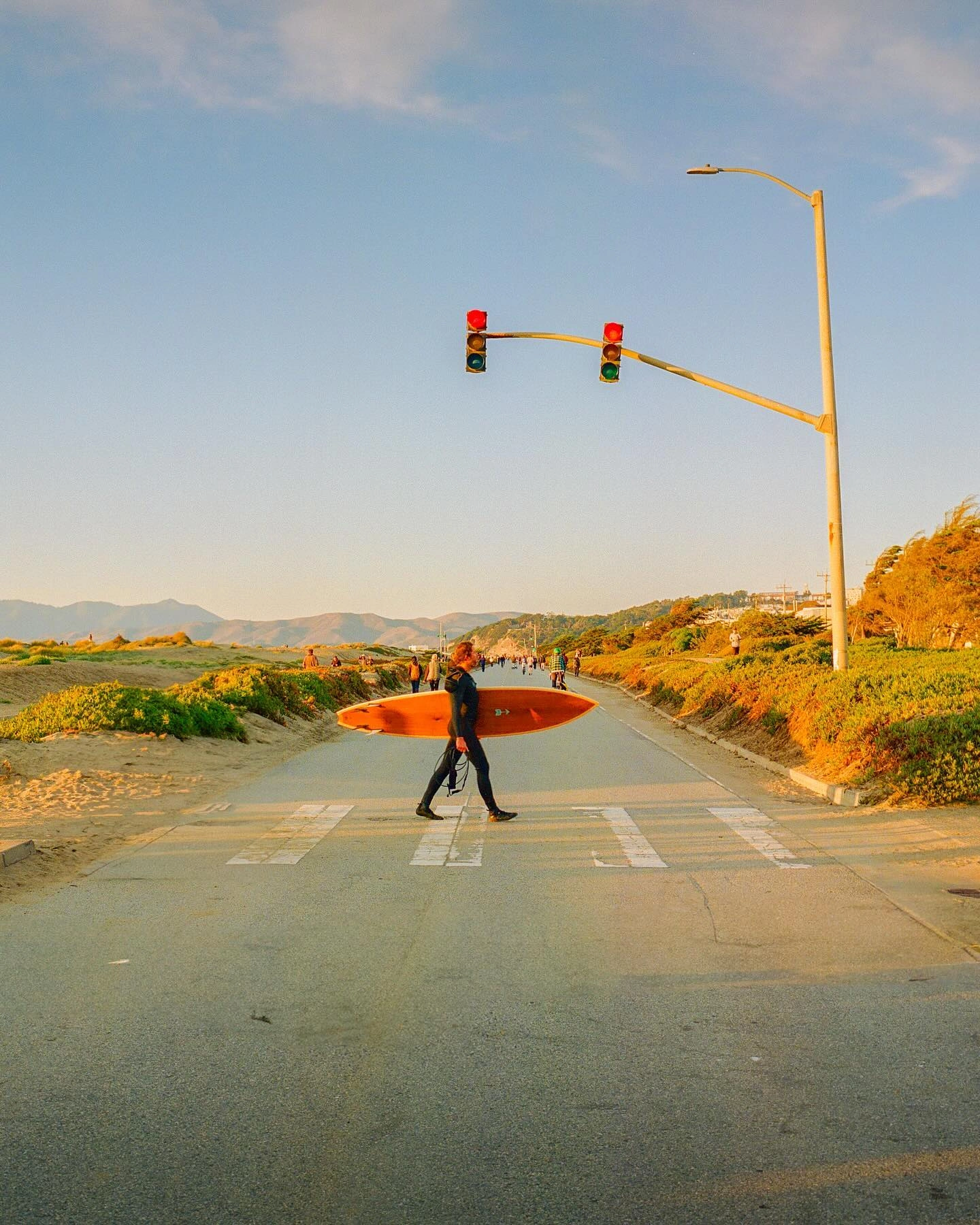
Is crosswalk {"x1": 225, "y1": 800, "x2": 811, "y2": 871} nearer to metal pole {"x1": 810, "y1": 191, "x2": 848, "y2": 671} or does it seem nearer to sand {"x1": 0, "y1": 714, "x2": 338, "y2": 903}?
sand {"x1": 0, "y1": 714, "x2": 338, "y2": 903}

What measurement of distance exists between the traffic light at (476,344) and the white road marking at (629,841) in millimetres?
8271

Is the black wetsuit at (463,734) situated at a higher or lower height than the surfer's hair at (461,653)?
lower

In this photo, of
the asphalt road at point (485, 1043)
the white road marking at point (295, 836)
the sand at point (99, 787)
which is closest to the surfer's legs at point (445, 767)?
the white road marking at point (295, 836)

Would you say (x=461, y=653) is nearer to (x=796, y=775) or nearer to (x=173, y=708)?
(x=796, y=775)

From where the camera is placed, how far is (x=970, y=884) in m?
8.63

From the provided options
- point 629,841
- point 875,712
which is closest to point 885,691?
point 875,712

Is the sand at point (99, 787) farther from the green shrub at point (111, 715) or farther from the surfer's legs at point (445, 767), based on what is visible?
the surfer's legs at point (445, 767)

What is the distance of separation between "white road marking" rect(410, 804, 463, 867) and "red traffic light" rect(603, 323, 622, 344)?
8.99 meters

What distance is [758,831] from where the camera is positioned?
11.3 metres

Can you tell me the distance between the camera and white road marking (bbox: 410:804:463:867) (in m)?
9.66

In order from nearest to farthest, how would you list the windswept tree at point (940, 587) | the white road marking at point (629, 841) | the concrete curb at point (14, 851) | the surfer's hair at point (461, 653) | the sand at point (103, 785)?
the concrete curb at point (14, 851) < the white road marking at point (629, 841) < the sand at point (103, 785) < the surfer's hair at point (461, 653) < the windswept tree at point (940, 587)

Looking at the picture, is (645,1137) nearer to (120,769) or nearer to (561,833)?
(561,833)

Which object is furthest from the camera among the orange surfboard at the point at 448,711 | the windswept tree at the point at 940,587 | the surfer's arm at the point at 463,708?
the windswept tree at the point at 940,587

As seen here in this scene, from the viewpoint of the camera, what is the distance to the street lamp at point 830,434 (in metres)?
18.7
